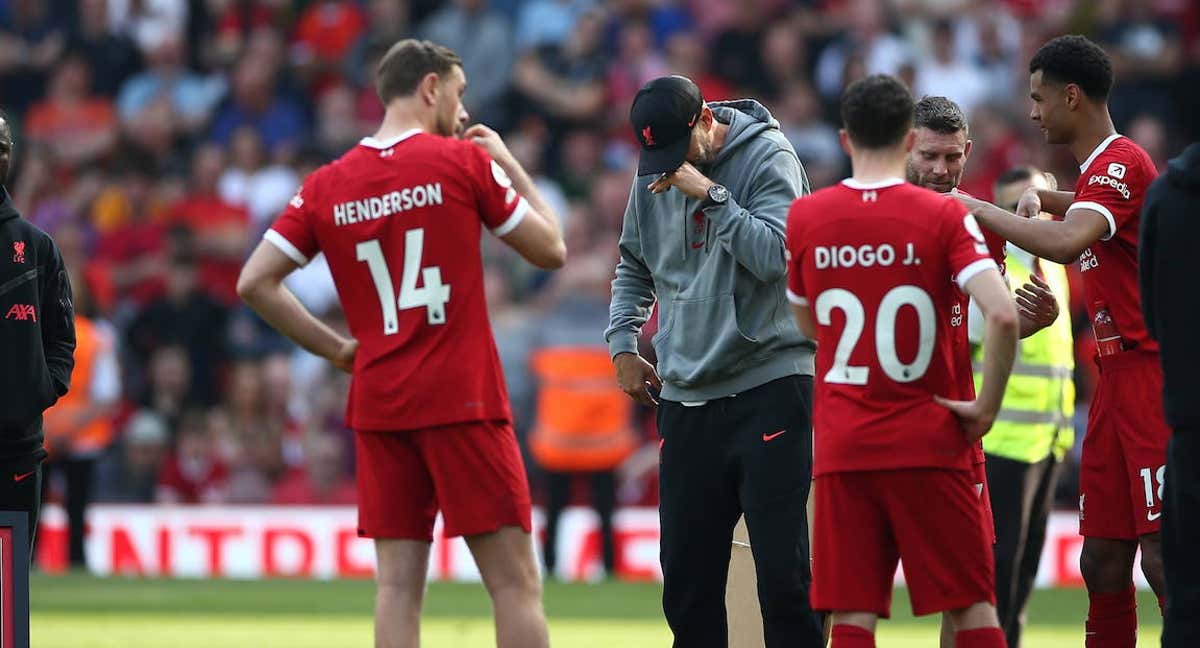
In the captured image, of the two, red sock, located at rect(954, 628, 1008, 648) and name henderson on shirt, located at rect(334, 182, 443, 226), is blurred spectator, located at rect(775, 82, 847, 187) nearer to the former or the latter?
name henderson on shirt, located at rect(334, 182, 443, 226)

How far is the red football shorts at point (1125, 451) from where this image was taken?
22.6 ft

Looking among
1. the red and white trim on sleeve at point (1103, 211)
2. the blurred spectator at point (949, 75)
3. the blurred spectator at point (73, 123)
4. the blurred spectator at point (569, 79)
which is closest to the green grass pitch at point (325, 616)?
the red and white trim on sleeve at point (1103, 211)

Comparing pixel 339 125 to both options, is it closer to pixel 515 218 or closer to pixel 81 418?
pixel 81 418

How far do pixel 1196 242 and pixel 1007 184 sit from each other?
3529 mm

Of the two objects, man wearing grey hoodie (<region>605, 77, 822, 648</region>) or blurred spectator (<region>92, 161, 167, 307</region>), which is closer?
man wearing grey hoodie (<region>605, 77, 822, 648</region>)

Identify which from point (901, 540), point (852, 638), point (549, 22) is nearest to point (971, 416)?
point (901, 540)

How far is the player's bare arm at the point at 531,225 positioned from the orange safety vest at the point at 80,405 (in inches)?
332

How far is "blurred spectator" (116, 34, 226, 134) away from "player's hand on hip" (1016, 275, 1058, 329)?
13434mm

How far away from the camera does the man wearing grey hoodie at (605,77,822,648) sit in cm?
648

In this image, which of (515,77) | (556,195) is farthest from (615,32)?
(556,195)

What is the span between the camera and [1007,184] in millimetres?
9234

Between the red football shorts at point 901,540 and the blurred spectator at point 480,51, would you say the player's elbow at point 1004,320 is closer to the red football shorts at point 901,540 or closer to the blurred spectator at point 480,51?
the red football shorts at point 901,540

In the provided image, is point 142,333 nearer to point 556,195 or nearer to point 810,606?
point 556,195

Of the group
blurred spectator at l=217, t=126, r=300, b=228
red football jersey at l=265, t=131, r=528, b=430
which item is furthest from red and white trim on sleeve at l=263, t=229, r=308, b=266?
blurred spectator at l=217, t=126, r=300, b=228
